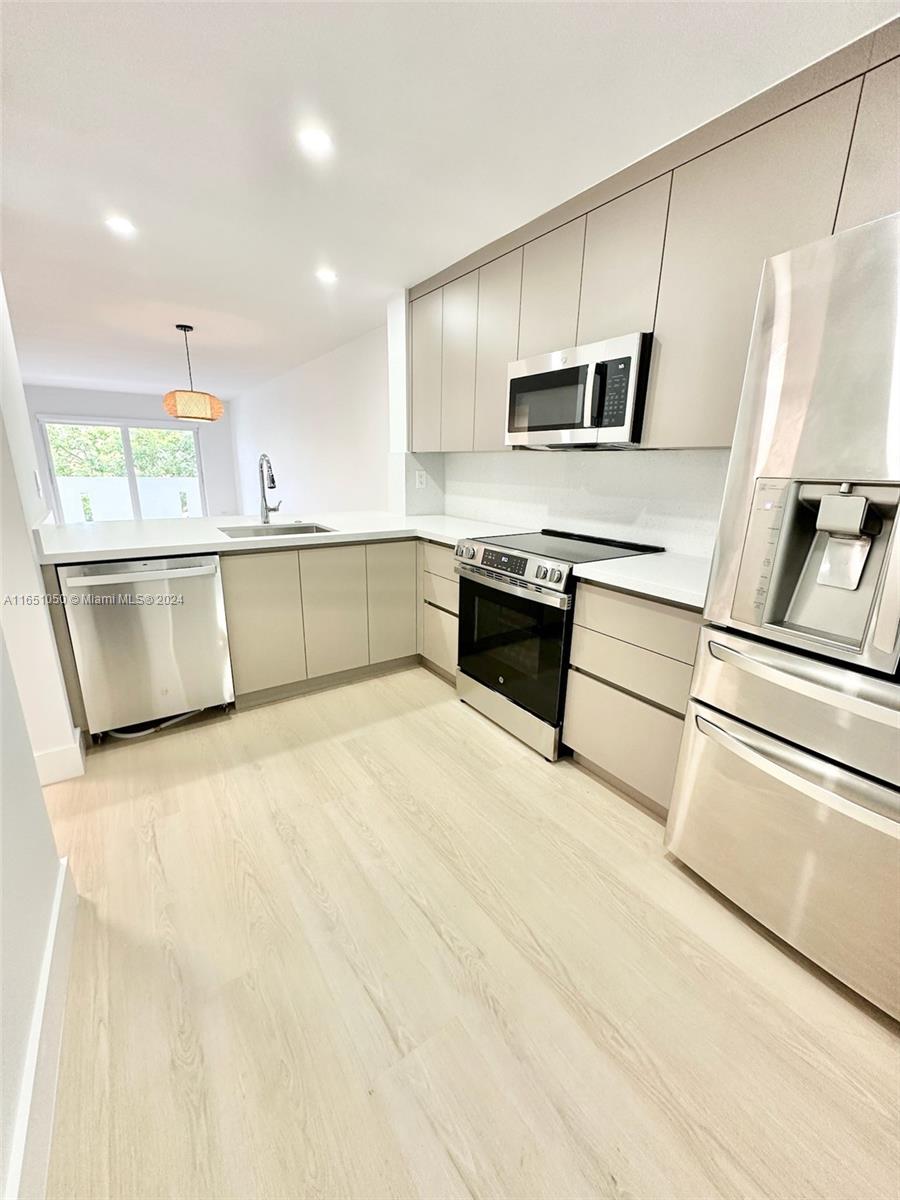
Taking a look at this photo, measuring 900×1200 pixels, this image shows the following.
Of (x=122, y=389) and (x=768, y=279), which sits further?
(x=122, y=389)

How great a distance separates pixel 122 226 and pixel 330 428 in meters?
2.72

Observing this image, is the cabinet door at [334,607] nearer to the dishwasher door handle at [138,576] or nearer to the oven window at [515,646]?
the dishwasher door handle at [138,576]

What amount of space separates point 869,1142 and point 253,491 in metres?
8.30

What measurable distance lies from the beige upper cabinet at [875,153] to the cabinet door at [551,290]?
934 millimetres

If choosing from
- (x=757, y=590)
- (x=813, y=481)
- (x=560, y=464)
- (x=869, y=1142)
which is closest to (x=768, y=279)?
(x=813, y=481)

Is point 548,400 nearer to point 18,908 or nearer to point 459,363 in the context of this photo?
point 459,363

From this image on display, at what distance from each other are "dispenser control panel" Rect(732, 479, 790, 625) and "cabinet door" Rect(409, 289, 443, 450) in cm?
210

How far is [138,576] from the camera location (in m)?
2.15

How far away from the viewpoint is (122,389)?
23.3 feet

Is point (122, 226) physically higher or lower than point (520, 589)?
higher

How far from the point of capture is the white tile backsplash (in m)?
2.08

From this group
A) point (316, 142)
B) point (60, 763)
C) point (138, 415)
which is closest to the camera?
point (316, 142)

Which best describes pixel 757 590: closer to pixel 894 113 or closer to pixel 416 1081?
pixel 894 113

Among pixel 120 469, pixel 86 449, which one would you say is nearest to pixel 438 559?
Answer: pixel 120 469
